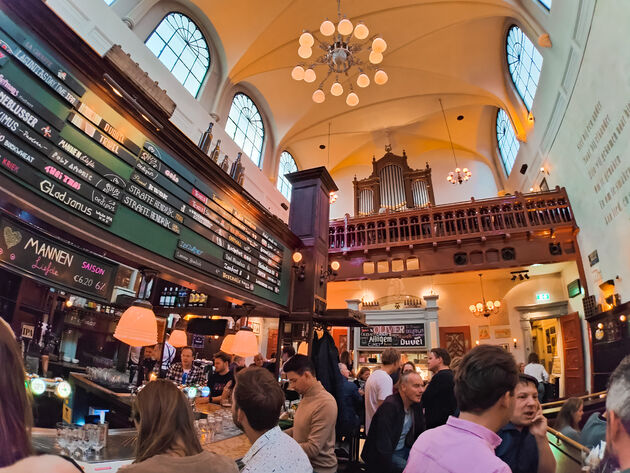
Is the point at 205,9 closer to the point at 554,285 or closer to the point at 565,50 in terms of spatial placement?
the point at 565,50

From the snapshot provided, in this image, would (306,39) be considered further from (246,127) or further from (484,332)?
(484,332)

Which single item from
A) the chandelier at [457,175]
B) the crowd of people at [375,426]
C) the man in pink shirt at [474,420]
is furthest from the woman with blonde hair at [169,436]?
the chandelier at [457,175]

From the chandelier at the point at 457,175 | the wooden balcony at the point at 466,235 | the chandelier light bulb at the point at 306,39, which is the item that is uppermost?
the chandelier at the point at 457,175

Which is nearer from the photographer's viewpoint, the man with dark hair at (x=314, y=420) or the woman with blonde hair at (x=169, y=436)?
the woman with blonde hair at (x=169, y=436)

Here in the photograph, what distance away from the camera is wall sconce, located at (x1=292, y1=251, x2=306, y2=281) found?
17.7 ft

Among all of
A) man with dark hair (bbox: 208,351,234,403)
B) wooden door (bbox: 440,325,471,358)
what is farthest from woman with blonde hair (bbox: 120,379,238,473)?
wooden door (bbox: 440,325,471,358)

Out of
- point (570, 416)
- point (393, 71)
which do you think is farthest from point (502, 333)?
point (393, 71)

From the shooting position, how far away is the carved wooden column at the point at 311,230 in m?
5.42

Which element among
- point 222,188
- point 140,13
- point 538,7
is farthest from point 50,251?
point 538,7

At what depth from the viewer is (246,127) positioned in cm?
1073

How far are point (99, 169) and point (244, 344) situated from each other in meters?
2.29

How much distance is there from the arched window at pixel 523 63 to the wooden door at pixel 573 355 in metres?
6.03

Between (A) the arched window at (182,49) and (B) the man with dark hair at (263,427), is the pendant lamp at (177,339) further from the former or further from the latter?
(A) the arched window at (182,49)

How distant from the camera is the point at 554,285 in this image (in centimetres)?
1038
